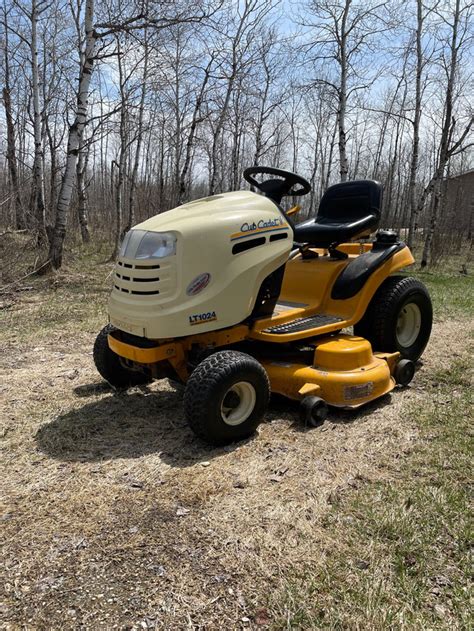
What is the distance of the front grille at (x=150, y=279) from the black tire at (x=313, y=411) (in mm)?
1147

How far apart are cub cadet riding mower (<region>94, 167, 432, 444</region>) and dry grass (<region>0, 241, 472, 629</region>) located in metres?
0.25

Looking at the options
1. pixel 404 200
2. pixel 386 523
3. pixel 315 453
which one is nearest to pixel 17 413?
pixel 315 453

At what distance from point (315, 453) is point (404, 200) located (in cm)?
3757

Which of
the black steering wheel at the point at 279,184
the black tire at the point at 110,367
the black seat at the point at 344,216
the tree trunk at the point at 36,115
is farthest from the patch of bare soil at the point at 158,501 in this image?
the tree trunk at the point at 36,115

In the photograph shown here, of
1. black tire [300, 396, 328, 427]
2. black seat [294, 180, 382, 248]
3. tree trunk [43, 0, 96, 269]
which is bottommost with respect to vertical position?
black tire [300, 396, 328, 427]

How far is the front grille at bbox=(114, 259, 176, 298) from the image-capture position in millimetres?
2998

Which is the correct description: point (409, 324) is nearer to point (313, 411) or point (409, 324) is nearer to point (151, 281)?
point (313, 411)

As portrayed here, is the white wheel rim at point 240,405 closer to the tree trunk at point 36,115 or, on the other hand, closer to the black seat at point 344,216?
the black seat at point 344,216

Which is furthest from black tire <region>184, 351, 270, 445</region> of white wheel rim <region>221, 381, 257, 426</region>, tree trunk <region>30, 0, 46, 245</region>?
tree trunk <region>30, 0, 46, 245</region>

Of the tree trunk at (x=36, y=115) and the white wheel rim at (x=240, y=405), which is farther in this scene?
the tree trunk at (x=36, y=115)

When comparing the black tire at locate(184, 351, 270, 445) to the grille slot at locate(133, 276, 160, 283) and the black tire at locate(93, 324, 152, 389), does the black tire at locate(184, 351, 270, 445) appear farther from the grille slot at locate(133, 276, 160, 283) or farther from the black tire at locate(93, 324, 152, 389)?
the black tire at locate(93, 324, 152, 389)

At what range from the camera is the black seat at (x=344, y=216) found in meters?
4.21

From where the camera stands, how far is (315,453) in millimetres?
3006

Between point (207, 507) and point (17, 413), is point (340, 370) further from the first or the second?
point (17, 413)
